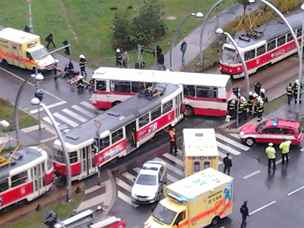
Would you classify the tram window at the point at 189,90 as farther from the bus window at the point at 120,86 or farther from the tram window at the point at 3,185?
the tram window at the point at 3,185

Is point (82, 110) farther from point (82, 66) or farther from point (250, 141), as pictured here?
point (250, 141)

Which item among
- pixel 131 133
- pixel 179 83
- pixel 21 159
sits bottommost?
pixel 131 133

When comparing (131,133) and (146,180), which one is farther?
(131,133)

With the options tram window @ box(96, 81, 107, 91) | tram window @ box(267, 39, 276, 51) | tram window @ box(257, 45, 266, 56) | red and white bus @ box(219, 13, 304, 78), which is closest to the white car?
tram window @ box(96, 81, 107, 91)

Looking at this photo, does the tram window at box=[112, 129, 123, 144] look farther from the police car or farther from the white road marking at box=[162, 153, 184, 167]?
the police car

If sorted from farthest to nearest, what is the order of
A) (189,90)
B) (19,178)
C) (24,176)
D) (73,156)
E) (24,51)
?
1. (24,51)
2. (189,90)
3. (73,156)
4. (24,176)
5. (19,178)

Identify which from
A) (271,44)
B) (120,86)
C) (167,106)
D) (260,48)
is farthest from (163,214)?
(271,44)

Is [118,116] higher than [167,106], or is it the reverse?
[118,116]

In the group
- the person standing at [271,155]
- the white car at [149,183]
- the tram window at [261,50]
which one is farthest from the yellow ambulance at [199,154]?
the tram window at [261,50]
